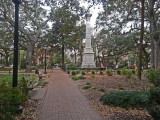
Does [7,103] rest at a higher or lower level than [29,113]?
higher

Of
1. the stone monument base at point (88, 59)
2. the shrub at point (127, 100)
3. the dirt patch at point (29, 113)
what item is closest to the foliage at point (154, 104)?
the shrub at point (127, 100)

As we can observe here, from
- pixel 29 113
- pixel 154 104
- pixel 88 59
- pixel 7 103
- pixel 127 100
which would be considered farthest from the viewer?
pixel 88 59

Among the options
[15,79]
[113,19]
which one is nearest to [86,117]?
[15,79]

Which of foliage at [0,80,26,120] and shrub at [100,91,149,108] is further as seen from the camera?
shrub at [100,91,149,108]

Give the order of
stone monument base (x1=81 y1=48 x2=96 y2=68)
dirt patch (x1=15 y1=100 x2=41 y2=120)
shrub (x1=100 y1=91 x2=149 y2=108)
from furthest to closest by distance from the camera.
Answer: stone monument base (x1=81 y1=48 x2=96 y2=68) < shrub (x1=100 y1=91 x2=149 y2=108) < dirt patch (x1=15 y1=100 x2=41 y2=120)

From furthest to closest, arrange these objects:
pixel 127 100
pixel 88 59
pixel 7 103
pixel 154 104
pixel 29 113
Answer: pixel 88 59 < pixel 127 100 < pixel 29 113 < pixel 7 103 < pixel 154 104

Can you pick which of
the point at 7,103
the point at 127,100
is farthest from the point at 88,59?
the point at 7,103

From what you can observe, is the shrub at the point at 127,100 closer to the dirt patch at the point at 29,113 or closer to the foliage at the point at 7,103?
the dirt patch at the point at 29,113

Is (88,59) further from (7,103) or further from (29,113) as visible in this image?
(7,103)

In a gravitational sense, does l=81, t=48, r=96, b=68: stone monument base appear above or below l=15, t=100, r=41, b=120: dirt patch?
above

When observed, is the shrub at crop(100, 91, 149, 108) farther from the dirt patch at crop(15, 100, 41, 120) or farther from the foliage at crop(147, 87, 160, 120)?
the dirt patch at crop(15, 100, 41, 120)

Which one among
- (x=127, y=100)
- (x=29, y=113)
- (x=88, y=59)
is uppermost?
(x=88, y=59)

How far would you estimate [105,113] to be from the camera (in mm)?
5098

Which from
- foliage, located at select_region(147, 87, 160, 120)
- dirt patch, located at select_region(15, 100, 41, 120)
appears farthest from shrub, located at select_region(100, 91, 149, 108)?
dirt patch, located at select_region(15, 100, 41, 120)
